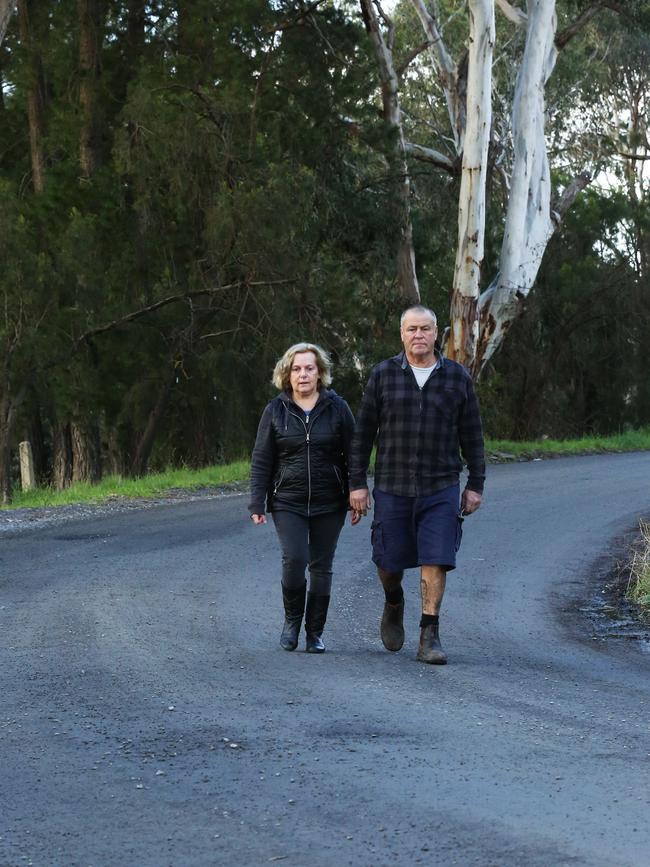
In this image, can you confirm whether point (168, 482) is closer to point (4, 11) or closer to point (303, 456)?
point (4, 11)

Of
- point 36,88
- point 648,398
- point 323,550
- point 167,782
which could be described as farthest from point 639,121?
point 167,782

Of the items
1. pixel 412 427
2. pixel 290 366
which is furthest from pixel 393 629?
pixel 290 366

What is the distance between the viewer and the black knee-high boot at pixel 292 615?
28.5 ft

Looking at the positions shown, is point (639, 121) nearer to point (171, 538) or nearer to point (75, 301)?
point (75, 301)

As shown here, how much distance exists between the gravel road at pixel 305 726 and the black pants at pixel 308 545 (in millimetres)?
446

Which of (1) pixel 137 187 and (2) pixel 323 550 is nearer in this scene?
(2) pixel 323 550

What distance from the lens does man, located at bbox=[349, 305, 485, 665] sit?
326 inches

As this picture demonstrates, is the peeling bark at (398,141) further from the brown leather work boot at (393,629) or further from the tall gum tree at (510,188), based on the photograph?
the brown leather work boot at (393,629)

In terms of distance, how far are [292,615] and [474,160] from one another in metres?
17.5

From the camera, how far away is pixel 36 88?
30.2m

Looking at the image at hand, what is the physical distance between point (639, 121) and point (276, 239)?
22.9 meters

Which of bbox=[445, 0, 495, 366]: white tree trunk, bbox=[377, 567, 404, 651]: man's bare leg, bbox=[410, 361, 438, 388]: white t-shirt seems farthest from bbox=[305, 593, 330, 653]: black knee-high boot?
bbox=[445, 0, 495, 366]: white tree trunk

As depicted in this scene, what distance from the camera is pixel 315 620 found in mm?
8711

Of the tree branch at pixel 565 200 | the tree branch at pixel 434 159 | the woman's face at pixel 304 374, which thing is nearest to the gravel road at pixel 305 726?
the woman's face at pixel 304 374
